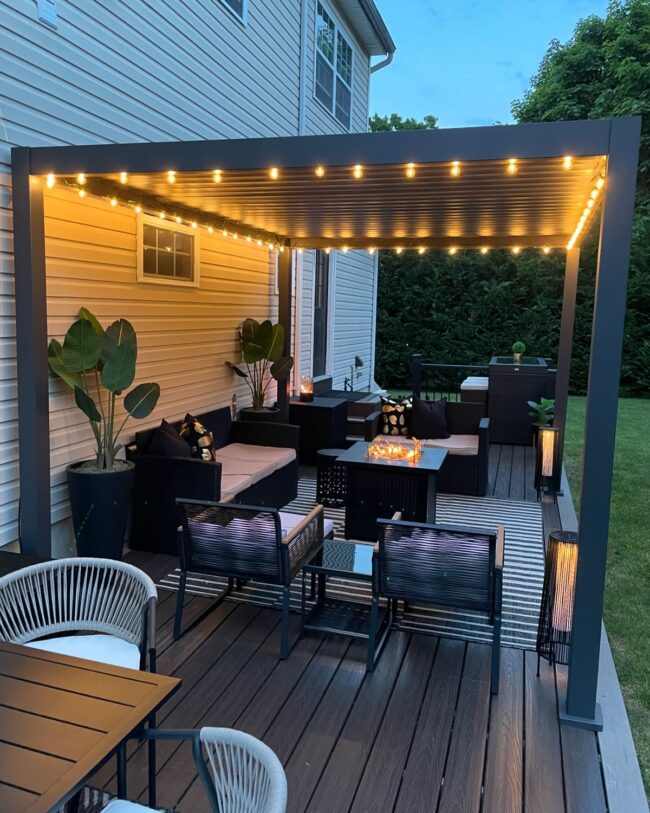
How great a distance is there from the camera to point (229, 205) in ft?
18.2

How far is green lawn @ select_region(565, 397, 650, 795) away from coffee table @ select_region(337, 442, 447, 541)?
4.94ft

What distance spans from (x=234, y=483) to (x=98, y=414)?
1.34 metres

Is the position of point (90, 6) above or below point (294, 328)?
above

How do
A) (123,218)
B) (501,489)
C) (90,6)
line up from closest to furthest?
(90,6) → (123,218) → (501,489)

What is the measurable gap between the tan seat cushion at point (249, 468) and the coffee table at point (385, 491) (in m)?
0.77

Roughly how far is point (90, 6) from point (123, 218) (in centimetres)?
141

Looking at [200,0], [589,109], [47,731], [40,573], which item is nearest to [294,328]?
[200,0]

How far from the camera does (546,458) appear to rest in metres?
6.77

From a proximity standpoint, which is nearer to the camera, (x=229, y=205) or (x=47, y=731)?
(x=47, y=731)

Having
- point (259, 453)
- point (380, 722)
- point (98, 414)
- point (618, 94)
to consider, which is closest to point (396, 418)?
point (259, 453)

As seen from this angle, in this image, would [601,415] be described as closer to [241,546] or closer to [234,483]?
[241,546]

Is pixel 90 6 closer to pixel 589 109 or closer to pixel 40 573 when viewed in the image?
pixel 40 573

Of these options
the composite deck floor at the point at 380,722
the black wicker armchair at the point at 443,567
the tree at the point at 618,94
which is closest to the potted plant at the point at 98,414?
the composite deck floor at the point at 380,722

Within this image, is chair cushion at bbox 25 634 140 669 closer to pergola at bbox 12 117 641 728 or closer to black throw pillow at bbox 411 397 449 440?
pergola at bbox 12 117 641 728
